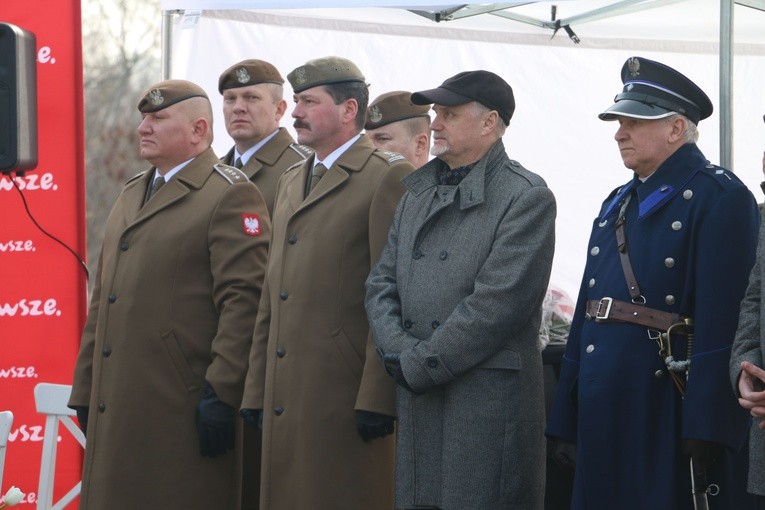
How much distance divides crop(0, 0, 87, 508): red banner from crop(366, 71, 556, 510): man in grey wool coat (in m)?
2.74

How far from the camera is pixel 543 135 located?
23.4 feet

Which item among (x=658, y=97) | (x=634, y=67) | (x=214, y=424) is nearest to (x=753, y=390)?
(x=658, y=97)

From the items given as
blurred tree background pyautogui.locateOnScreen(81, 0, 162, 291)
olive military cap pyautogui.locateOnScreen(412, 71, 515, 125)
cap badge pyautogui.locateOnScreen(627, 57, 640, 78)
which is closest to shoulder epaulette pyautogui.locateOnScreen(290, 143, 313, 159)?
olive military cap pyautogui.locateOnScreen(412, 71, 515, 125)

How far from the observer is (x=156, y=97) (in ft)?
16.0

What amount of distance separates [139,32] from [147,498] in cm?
304

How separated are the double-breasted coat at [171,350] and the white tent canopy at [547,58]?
2.01 metres

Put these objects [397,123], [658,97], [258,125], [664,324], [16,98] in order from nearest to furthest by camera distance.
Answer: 1. [664,324]
2. [658,97]
3. [16,98]
4. [258,125]
5. [397,123]

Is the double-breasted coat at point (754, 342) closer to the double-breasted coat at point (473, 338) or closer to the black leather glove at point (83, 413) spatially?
the double-breasted coat at point (473, 338)

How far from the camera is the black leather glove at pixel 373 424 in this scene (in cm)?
413

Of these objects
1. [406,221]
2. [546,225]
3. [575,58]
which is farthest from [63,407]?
[575,58]

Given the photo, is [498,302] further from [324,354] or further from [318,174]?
[318,174]

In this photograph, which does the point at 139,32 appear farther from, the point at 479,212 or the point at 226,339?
the point at 479,212

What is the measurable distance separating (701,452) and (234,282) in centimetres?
192

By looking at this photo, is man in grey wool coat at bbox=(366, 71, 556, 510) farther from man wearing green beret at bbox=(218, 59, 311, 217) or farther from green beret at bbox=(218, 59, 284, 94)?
green beret at bbox=(218, 59, 284, 94)
